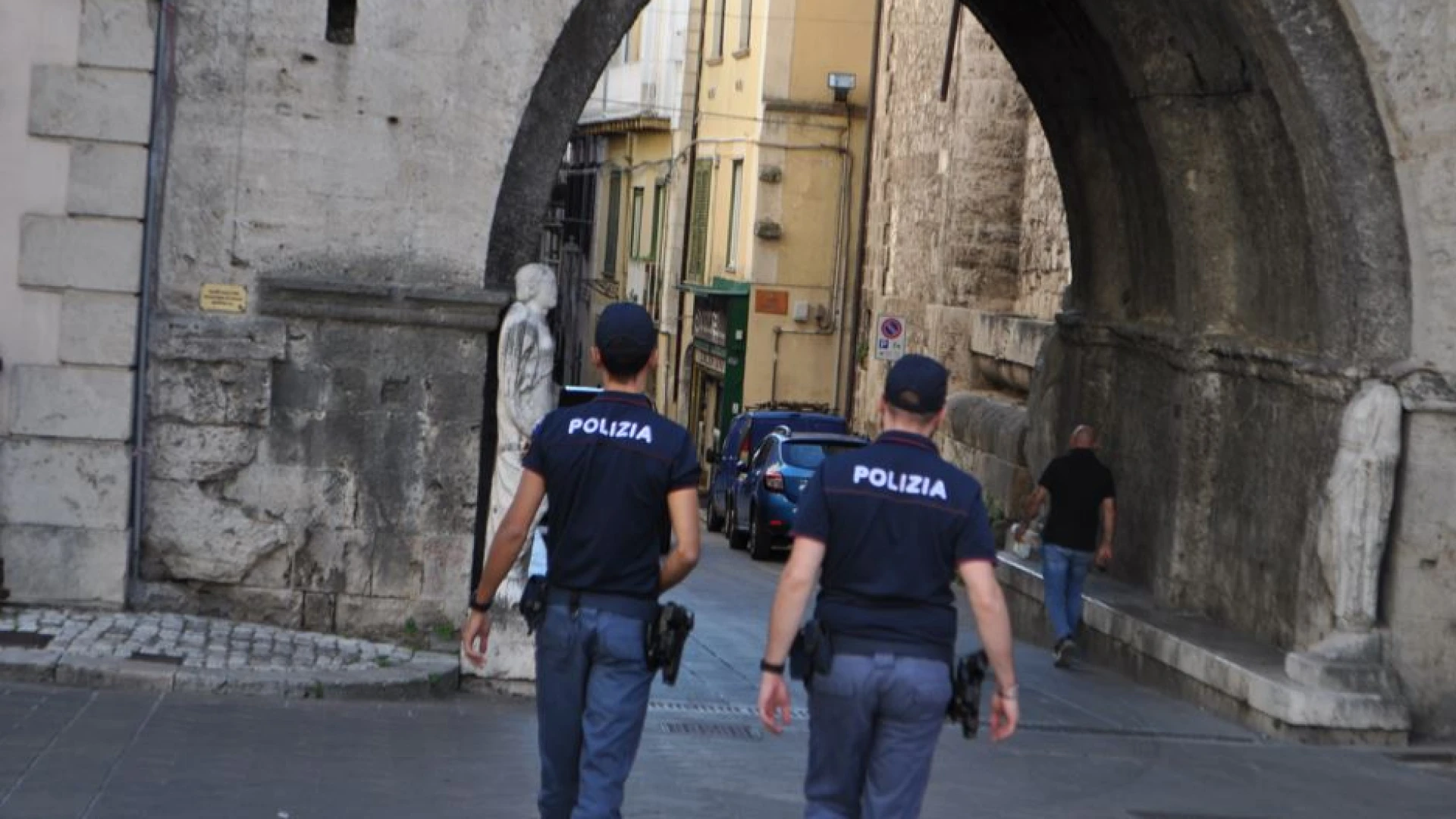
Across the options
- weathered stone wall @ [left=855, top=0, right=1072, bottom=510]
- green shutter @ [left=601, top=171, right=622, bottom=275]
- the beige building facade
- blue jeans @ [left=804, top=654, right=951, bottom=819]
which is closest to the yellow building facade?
weathered stone wall @ [left=855, top=0, right=1072, bottom=510]

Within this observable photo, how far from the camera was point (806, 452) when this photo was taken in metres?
26.4

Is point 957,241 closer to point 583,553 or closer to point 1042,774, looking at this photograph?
point 1042,774

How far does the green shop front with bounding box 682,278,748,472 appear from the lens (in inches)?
1483

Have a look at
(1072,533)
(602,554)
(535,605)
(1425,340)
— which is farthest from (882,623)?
(1072,533)

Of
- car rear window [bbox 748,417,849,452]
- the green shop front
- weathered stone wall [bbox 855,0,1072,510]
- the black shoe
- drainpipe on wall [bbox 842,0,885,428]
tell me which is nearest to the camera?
the black shoe

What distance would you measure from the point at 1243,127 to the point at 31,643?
768 centimetres

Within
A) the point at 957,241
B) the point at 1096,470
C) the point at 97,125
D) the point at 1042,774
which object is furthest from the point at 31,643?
the point at 957,241

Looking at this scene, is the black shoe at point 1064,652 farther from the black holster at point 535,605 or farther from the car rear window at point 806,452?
the car rear window at point 806,452

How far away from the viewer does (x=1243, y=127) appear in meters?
14.0

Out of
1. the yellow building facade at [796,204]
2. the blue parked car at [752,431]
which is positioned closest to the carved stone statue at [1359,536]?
the blue parked car at [752,431]

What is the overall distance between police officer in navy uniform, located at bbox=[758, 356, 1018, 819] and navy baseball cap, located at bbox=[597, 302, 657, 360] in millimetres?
786

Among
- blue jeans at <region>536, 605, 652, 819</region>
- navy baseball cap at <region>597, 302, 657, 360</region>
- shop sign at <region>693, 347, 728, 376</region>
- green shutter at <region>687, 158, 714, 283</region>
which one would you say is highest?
green shutter at <region>687, 158, 714, 283</region>

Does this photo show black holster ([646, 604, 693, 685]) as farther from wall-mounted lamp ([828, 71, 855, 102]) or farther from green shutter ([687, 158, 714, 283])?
green shutter ([687, 158, 714, 283])

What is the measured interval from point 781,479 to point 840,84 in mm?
12029
